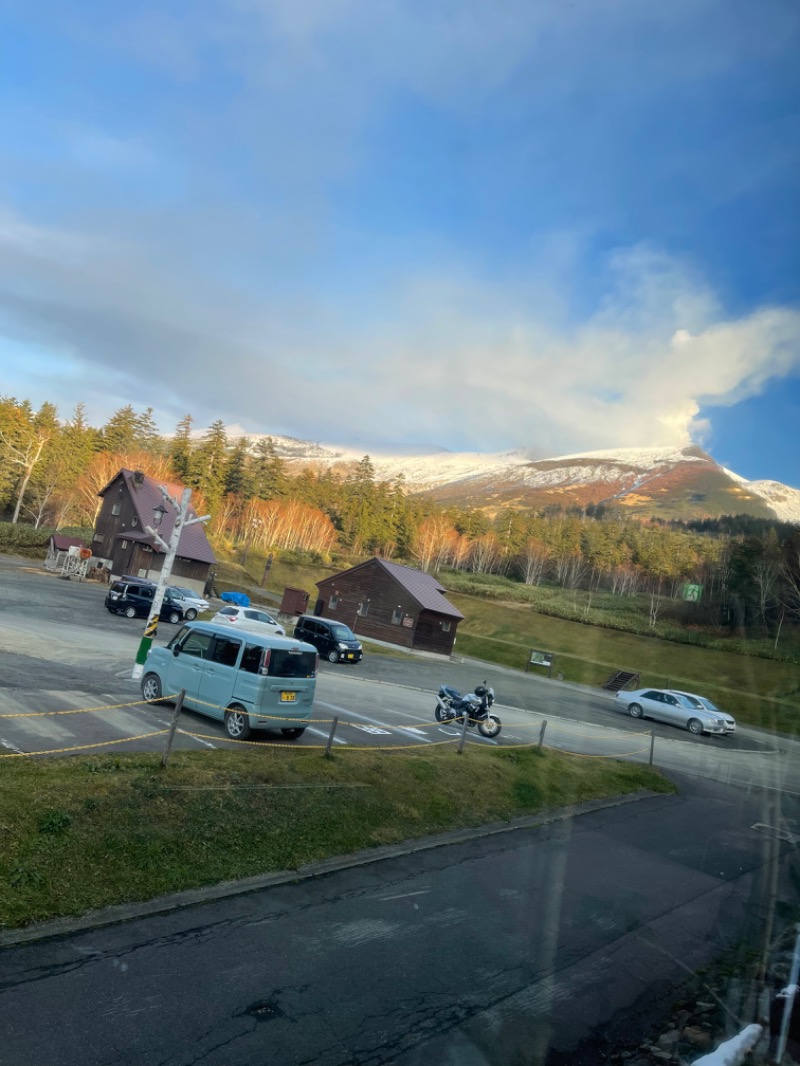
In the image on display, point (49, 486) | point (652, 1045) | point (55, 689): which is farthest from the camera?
point (49, 486)

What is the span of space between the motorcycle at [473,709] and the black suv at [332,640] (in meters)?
13.1

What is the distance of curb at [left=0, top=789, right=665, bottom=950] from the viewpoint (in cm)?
593

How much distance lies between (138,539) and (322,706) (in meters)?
40.8

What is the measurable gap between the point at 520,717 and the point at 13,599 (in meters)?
23.1

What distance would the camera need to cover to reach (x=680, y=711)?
1320 inches

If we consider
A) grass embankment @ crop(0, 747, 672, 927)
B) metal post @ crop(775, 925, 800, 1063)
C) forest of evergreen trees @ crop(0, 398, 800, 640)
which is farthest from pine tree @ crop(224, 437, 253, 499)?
metal post @ crop(775, 925, 800, 1063)

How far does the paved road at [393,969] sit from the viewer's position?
195 inches

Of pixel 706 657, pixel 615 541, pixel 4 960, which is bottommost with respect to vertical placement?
pixel 4 960

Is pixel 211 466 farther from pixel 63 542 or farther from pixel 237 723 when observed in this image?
pixel 237 723

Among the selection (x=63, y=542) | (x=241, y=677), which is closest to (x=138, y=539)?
(x=63, y=542)

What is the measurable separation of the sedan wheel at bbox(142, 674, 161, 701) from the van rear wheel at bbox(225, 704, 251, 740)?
2230 millimetres

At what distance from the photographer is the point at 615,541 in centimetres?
11356

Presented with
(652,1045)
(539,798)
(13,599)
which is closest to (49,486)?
(13,599)

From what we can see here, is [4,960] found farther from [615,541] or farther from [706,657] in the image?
[615,541]
